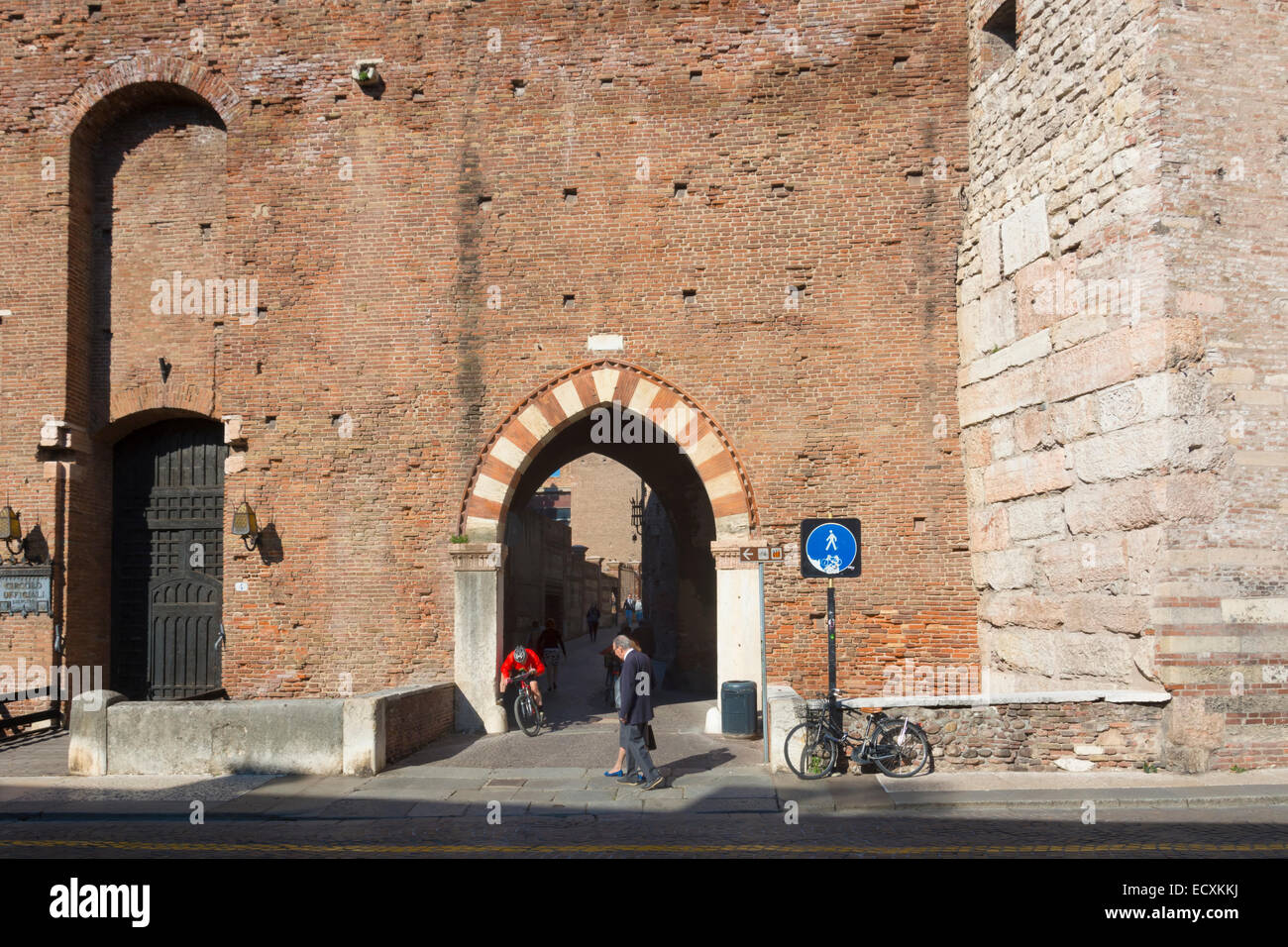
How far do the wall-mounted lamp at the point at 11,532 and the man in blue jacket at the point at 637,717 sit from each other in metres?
9.47

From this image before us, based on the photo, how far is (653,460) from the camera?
2027 centimetres

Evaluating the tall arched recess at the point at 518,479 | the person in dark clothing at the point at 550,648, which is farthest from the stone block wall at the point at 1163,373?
the person in dark clothing at the point at 550,648

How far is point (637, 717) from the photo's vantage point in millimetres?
9977

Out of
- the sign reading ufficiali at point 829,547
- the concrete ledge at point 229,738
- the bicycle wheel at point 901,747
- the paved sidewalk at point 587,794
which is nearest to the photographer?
the paved sidewalk at point 587,794

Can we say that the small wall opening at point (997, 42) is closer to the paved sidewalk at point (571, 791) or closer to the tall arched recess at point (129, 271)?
the paved sidewalk at point (571, 791)

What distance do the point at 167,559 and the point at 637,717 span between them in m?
9.07

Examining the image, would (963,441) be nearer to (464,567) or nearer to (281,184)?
(464,567)

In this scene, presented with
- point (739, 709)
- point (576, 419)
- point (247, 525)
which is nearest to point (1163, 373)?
point (739, 709)

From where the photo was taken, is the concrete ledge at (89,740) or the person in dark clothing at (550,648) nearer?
the concrete ledge at (89,740)

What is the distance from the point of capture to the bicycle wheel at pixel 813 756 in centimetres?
1002
